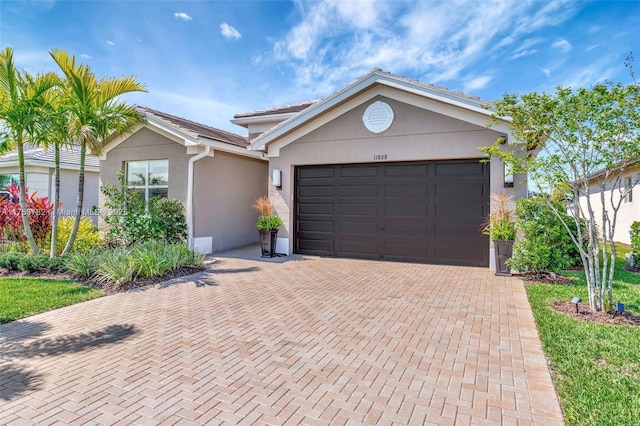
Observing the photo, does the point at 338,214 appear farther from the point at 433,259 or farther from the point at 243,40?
the point at 243,40

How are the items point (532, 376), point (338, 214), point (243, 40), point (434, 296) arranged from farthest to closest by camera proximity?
point (243, 40) < point (338, 214) < point (434, 296) < point (532, 376)

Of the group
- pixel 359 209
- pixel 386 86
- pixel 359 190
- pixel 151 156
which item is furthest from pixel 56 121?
pixel 386 86

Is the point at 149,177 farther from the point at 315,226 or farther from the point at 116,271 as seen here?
the point at 315,226

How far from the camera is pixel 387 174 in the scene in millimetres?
10789

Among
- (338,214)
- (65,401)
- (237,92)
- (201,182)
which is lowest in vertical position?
(65,401)

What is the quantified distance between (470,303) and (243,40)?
11.6 meters

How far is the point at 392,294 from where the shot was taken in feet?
23.1

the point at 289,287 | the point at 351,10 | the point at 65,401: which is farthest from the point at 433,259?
the point at 65,401

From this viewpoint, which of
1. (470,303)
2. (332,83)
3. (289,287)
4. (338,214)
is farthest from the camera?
(332,83)

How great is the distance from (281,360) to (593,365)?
3564mm

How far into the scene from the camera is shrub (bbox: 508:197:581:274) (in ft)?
26.0

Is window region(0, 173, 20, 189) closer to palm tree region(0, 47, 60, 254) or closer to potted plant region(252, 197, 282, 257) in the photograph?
palm tree region(0, 47, 60, 254)

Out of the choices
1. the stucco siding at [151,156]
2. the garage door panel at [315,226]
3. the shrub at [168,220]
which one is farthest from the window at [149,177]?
the garage door panel at [315,226]

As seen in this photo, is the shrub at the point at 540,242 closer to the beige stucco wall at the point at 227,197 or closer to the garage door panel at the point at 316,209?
the garage door panel at the point at 316,209
